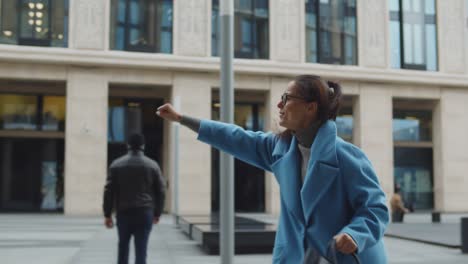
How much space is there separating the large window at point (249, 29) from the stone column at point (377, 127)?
17.9ft

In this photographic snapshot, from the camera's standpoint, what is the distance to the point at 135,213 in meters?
6.73

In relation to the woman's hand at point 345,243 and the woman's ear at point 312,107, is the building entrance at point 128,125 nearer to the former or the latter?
the woman's ear at point 312,107

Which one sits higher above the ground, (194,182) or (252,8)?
(252,8)

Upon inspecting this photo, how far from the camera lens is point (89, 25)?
26.1m

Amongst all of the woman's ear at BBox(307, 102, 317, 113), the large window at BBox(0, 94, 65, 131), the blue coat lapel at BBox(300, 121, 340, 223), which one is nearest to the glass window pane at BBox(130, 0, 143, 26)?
the large window at BBox(0, 94, 65, 131)

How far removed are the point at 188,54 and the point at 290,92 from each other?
24.9 m

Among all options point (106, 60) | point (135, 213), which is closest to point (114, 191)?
point (135, 213)

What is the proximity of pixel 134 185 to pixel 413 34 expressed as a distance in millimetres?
26509

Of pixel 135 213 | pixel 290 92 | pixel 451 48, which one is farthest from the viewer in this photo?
pixel 451 48

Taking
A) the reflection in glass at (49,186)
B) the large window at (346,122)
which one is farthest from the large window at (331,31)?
the reflection in glass at (49,186)

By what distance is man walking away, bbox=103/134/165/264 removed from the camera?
22.1 ft

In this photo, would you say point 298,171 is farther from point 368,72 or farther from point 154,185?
point 368,72

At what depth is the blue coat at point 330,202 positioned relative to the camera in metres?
2.42

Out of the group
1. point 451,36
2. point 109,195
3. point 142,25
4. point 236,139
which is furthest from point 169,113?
point 451,36
